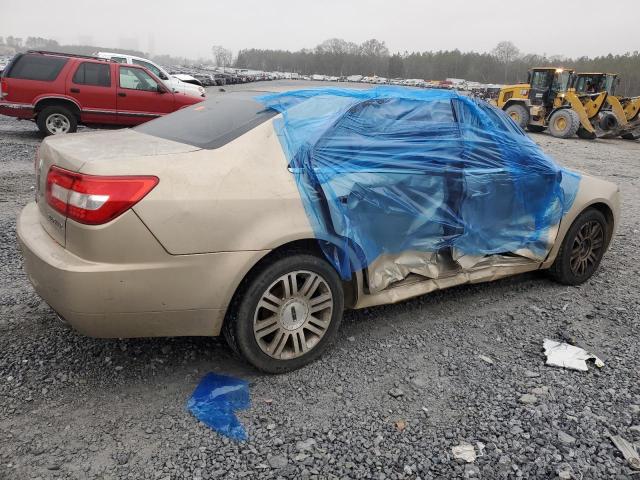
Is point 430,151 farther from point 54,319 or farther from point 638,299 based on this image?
point 54,319

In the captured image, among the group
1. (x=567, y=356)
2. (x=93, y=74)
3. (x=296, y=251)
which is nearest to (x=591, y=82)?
(x=93, y=74)

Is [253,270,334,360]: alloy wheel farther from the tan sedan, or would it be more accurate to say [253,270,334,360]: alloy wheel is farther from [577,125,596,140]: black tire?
[577,125,596,140]: black tire

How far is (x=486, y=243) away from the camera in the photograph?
360 centimetres

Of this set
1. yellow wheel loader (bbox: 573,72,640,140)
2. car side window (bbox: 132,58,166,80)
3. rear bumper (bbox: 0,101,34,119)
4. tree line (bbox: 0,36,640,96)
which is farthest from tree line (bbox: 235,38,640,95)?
rear bumper (bbox: 0,101,34,119)

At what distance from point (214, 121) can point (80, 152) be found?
80 cm

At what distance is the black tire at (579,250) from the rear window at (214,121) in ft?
8.83

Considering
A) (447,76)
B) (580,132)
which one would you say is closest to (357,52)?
(447,76)

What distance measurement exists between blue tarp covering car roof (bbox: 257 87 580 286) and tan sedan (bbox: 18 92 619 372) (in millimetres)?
101

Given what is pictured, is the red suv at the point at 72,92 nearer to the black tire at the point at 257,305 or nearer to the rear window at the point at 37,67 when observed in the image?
the rear window at the point at 37,67

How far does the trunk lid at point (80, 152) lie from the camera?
2.44m

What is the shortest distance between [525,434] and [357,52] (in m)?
111

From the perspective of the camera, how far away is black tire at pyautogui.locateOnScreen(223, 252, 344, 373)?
2617mm

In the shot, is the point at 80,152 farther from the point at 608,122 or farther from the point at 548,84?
the point at 608,122

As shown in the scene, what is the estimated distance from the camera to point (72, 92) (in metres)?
9.98
